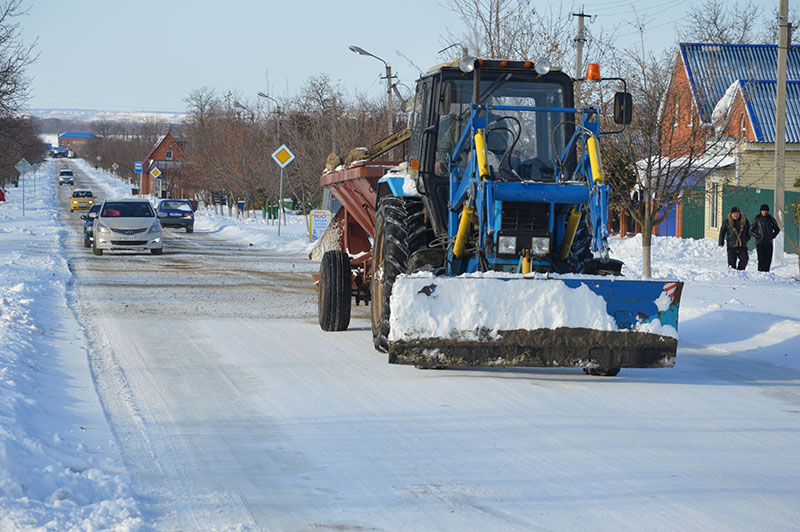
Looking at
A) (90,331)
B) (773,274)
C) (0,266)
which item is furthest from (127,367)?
(773,274)

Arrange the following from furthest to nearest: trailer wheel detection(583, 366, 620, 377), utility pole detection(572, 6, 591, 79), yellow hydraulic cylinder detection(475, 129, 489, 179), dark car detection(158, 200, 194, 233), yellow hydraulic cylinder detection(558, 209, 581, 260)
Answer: dark car detection(158, 200, 194, 233) → utility pole detection(572, 6, 591, 79) → trailer wheel detection(583, 366, 620, 377) → yellow hydraulic cylinder detection(558, 209, 581, 260) → yellow hydraulic cylinder detection(475, 129, 489, 179)

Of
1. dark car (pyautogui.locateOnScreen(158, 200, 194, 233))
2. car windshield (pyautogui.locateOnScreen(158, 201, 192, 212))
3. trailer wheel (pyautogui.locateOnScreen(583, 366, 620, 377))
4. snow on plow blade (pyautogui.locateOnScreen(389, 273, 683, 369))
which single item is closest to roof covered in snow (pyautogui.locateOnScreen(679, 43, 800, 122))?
dark car (pyautogui.locateOnScreen(158, 200, 194, 233))

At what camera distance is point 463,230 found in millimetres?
9547

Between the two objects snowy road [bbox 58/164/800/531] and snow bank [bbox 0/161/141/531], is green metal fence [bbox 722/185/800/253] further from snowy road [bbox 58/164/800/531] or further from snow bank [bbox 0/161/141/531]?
snow bank [bbox 0/161/141/531]

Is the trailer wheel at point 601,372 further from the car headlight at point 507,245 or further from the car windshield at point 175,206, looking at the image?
the car windshield at point 175,206

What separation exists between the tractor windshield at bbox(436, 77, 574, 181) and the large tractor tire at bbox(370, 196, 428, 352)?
0.62m

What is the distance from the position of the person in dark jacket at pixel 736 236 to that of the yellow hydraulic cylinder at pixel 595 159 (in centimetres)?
1466

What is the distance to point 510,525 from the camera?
512 centimetres

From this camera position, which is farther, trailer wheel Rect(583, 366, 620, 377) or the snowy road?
trailer wheel Rect(583, 366, 620, 377)

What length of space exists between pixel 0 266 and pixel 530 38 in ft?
43.2

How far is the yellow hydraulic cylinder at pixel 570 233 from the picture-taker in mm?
9594

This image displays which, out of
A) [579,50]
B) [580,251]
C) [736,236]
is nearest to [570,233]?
[580,251]

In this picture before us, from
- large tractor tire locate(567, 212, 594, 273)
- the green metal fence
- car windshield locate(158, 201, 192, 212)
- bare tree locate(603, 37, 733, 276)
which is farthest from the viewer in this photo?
car windshield locate(158, 201, 192, 212)

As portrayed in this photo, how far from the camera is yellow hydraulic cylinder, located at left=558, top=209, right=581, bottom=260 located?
31.5 feet
